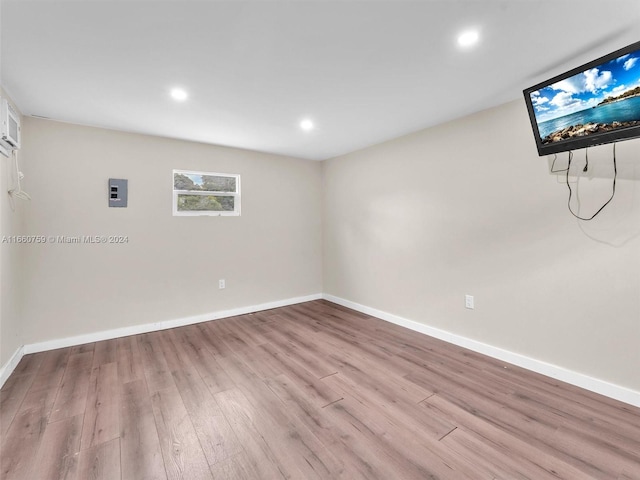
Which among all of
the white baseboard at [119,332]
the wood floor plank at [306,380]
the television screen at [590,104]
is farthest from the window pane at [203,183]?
the television screen at [590,104]

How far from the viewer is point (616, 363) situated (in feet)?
6.50

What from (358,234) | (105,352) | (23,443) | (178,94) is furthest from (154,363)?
(358,234)

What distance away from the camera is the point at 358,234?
409 cm

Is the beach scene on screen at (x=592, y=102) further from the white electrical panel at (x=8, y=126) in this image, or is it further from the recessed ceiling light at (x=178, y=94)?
the white electrical panel at (x=8, y=126)

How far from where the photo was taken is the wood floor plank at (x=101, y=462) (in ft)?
4.53

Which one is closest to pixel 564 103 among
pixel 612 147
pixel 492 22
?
pixel 612 147

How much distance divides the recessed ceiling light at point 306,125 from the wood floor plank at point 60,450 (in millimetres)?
2955

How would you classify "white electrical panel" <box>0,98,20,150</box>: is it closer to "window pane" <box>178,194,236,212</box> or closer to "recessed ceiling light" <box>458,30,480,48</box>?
"window pane" <box>178,194,236,212</box>

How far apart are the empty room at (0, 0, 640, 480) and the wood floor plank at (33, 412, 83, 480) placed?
1 cm

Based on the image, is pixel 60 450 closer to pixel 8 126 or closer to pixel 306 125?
pixel 8 126

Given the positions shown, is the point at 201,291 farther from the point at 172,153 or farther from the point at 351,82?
the point at 351,82

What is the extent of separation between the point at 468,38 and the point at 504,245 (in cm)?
172

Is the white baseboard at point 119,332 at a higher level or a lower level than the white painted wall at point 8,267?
lower

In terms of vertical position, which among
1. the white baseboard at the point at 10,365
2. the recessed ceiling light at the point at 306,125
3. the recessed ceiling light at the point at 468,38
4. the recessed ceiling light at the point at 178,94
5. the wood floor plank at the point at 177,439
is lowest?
the wood floor plank at the point at 177,439
